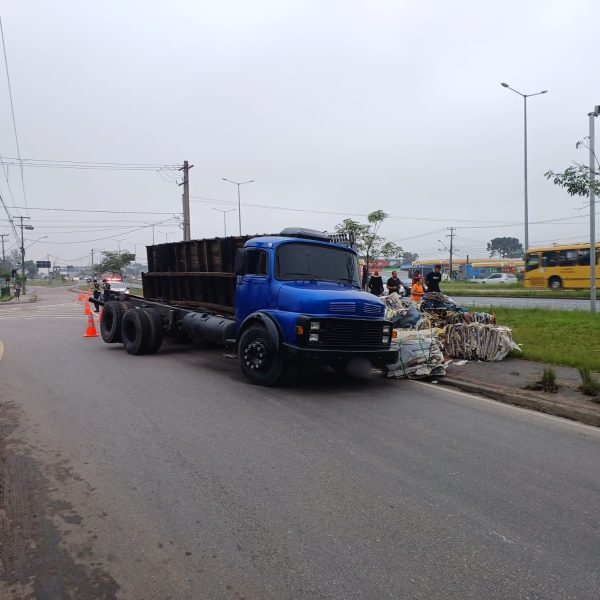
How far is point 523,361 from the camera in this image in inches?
381

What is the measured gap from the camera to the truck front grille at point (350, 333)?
7582 mm

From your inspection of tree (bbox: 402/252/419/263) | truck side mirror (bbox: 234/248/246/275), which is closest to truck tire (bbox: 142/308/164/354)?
truck side mirror (bbox: 234/248/246/275)

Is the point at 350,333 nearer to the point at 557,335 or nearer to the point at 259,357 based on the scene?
the point at 259,357

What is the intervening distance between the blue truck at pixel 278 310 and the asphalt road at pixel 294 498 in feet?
2.53

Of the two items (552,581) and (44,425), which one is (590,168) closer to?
(552,581)

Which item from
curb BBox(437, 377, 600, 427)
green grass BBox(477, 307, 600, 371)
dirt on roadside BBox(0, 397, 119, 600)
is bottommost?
curb BBox(437, 377, 600, 427)

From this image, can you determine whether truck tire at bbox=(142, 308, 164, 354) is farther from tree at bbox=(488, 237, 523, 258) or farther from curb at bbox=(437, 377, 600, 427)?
tree at bbox=(488, 237, 523, 258)

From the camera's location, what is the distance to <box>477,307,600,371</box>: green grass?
940cm

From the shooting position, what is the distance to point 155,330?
1133 centimetres

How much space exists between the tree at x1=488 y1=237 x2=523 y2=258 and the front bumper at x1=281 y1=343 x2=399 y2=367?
153940mm

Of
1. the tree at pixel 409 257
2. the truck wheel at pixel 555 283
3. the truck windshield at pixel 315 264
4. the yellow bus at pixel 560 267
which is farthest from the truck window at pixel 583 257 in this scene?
the tree at pixel 409 257

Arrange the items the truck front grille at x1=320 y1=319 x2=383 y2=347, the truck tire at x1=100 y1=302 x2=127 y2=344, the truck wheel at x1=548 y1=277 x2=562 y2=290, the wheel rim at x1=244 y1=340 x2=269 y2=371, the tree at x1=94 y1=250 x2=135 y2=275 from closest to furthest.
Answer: the truck front grille at x1=320 y1=319 x2=383 y2=347 → the wheel rim at x1=244 y1=340 x2=269 y2=371 → the truck tire at x1=100 y1=302 x2=127 y2=344 → the truck wheel at x1=548 y1=277 x2=562 y2=290 → the tree at x1=94 y1=250 x2=135 y2=275

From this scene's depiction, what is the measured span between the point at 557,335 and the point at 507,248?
150981 millimetres

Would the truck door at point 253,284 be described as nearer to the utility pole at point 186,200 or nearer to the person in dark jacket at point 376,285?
the person in dark jacket at point 376,285
